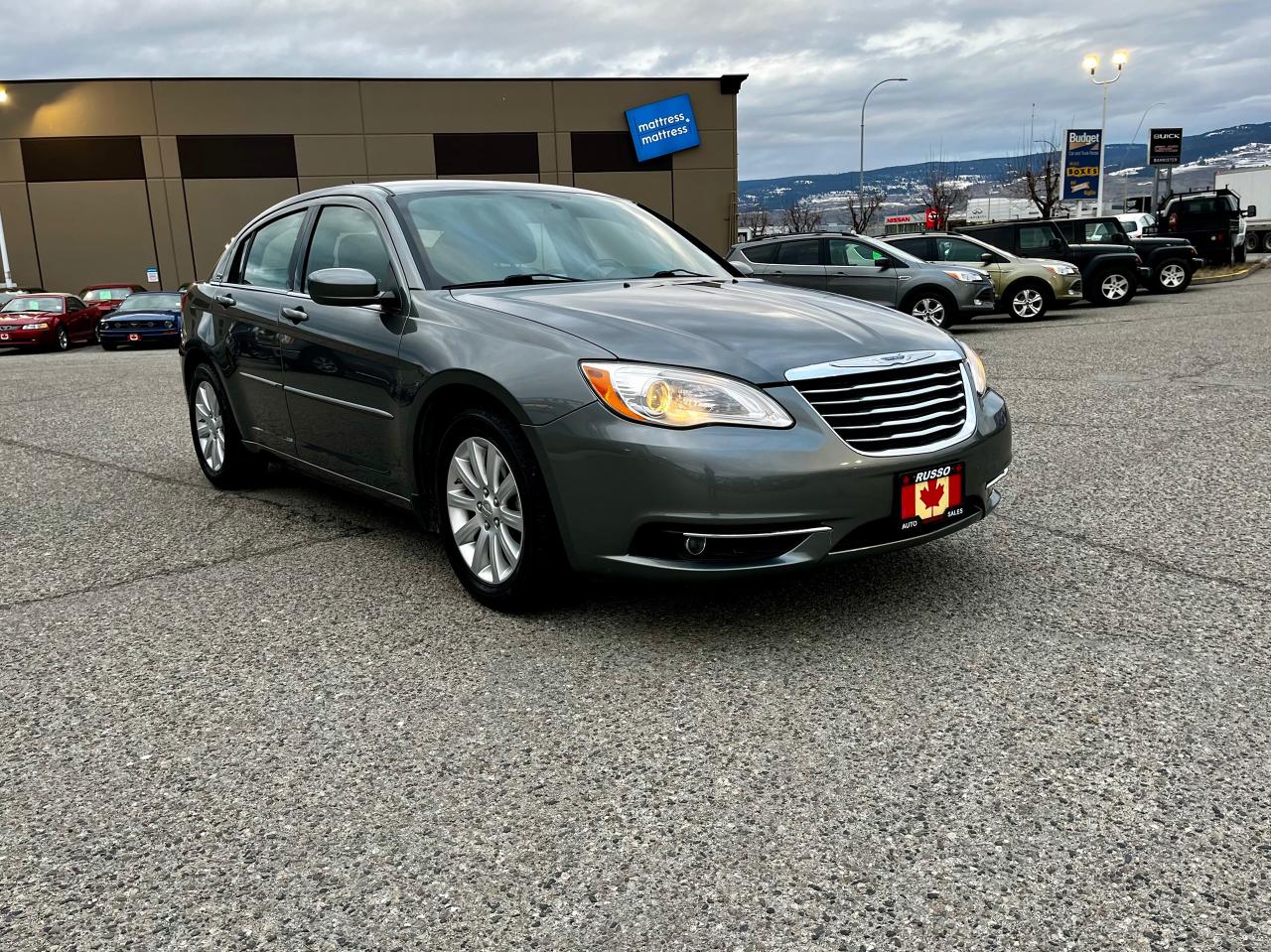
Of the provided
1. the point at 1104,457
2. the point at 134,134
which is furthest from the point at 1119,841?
the point at 134,134

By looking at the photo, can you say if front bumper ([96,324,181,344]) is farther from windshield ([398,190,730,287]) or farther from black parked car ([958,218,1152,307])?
windshield ([398,190,730,287])

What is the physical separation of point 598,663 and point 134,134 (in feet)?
131

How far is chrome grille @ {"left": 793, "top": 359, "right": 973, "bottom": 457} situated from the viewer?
347 cm

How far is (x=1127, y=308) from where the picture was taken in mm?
19500

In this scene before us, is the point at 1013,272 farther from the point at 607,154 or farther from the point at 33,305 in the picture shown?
the point at 607,154

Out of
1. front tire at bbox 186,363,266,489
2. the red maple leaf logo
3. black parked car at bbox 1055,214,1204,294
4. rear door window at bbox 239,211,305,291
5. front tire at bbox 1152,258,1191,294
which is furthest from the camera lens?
front tire at bbox 1152,258,1191,294

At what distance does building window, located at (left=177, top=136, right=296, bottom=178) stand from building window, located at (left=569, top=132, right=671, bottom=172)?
10.4 meters

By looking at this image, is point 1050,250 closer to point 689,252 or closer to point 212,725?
point 689,252

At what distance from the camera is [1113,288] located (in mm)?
20484

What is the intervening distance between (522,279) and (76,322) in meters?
24.3

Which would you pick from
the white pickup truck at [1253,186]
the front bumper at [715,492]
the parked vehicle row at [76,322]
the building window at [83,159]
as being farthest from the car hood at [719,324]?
the white pickup truck at [1253,186]

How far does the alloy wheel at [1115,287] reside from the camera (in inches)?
803

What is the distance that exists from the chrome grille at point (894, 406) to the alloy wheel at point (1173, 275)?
21943 mm

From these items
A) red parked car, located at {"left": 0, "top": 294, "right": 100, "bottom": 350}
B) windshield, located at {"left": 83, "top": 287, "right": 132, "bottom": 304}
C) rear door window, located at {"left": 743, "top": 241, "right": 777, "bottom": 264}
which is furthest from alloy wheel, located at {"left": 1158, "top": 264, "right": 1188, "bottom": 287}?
windshield, located at {"left": 83, "top": 287, "right": 132, "bottom": 304}
